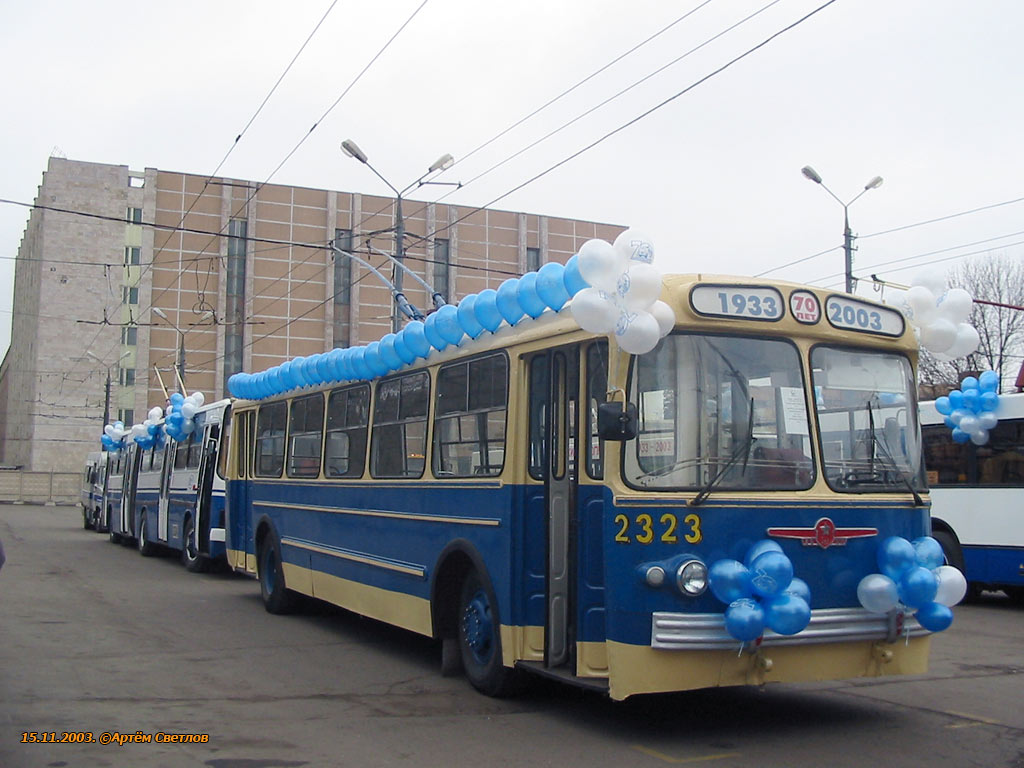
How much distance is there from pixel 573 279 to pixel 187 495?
14801 millimetres

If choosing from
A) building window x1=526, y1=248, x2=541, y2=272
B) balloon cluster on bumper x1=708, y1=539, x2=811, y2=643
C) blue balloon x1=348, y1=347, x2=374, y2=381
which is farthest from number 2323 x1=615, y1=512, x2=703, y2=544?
building window x1=526, y1=248, x2=541, y2=272

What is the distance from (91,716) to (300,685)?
1843 millimetres

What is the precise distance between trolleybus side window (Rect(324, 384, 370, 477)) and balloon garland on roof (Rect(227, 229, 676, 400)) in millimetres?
270

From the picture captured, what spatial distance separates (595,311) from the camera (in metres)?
6.74

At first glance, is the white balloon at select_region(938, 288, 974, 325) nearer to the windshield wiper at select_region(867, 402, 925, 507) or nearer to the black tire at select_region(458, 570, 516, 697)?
the windshield wiper at select_region(867, 402, 925, 507)

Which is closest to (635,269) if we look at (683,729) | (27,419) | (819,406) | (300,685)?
(819,406)

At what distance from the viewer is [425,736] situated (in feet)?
23.5

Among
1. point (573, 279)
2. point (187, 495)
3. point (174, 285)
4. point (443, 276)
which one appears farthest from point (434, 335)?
point (443, 276)

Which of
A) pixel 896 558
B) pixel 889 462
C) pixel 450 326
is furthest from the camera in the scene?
pixel 450 326

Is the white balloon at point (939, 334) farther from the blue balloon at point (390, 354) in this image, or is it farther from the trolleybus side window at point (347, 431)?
the trolleybus side window at point (347, 431)

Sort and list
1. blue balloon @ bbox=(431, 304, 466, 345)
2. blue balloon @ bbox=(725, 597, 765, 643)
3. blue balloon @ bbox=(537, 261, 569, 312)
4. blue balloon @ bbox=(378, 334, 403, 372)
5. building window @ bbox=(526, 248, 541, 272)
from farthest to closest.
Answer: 1. building window @ bbox=(526, 248, 541, 272)
2. blue balloon @ bbox=(378, 334, 403, 372)
3. blue balloon @ bbox=(431, 304, 466, 345)
4. blue balloon @ bbox=(537, 261, 569, 312)
5. blue balloon @ bbox=(725, 597, 765, 643)

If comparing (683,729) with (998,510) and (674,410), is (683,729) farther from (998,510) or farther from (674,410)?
(998,510)

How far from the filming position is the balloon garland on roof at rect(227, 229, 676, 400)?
6684 mm

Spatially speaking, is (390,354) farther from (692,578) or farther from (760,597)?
(760,597)
